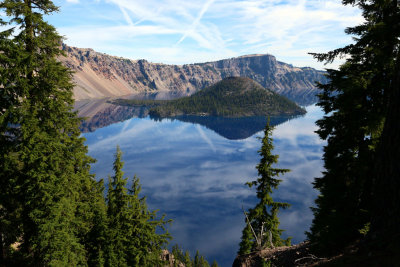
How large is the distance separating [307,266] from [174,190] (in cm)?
9059

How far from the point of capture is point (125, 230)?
2145 cm

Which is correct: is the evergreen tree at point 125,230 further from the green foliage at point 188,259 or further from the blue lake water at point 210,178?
the blue lake water at point 210,178

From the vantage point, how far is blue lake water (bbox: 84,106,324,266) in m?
73.4

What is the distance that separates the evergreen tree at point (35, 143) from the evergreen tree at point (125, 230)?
5.53 metres

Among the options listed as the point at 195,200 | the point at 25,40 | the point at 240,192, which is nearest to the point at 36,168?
the point at 25,40

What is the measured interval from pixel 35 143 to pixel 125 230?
11.4 meters

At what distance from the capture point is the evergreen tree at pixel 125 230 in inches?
817

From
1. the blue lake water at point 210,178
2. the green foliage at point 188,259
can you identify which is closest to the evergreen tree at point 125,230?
the green foliage at point 188,259

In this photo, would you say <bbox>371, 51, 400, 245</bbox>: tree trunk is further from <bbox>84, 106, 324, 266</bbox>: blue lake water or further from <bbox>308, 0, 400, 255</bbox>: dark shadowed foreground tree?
<bbox>84, 106, 324, 266</bbox>: blue lake water

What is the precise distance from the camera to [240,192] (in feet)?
315

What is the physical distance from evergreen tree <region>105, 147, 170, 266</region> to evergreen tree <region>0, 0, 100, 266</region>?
5.53 m

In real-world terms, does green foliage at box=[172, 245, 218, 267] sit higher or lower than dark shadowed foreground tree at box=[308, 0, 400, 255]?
lower

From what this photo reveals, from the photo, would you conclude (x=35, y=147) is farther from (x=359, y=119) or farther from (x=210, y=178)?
(x=210, y=178)

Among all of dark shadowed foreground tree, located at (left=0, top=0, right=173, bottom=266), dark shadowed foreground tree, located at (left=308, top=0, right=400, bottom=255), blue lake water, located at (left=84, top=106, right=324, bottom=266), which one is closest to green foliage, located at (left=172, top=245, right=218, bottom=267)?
blue lake water, located at (left=84, top=106, right=324, bottom=266)
